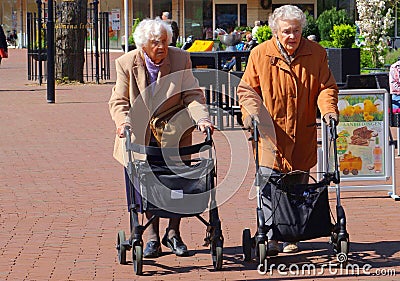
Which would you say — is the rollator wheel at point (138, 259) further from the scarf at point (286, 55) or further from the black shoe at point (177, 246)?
the scarf at point (286, 55)

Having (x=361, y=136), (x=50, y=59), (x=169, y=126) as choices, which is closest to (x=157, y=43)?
(x=169, y=126)

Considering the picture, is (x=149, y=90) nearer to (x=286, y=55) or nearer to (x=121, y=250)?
(x=286, y=55)

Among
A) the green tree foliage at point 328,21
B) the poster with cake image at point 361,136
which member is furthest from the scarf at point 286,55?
the green tree foliage at point 328,21

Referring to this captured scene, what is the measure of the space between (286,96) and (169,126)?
903mm

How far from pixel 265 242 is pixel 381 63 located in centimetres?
1454

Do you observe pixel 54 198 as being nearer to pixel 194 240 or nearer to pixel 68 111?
pixel 194 240

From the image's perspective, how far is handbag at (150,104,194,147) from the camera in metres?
6.80

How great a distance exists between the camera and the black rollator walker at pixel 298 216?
21.7 feet

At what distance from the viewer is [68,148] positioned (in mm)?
13227

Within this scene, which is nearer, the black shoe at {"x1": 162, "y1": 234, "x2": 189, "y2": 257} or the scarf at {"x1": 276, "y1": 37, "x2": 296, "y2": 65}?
the scarf at {"x1": 276, "y1": 37, "x2": 296, "y2": 65}

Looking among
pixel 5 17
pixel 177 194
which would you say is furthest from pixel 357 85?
pixel 5 17

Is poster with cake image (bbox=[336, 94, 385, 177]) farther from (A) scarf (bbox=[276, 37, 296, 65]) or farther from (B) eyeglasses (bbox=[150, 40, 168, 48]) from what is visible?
(B) eyeglasses (bbox=[150, 40, 168, 48])

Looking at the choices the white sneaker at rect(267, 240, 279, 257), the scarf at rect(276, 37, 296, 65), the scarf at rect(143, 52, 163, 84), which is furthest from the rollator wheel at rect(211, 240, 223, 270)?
the scarf at rect(276, 37, 296, 65)

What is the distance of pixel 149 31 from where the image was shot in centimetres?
660
